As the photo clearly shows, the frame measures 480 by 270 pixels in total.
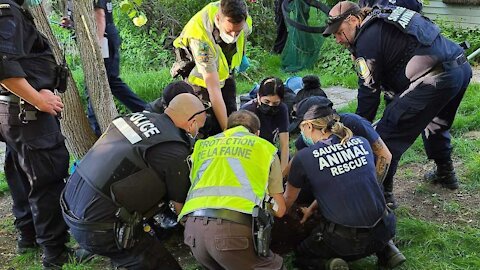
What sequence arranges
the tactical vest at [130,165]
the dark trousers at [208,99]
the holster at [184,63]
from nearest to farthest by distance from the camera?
the tactical vest at [130,165] < the dark trousers at [208,99] < the holster at [184,63]

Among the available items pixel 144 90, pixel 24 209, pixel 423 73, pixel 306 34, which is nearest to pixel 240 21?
pixel 423 73

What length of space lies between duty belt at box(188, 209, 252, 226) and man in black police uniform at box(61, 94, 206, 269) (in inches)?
9.8

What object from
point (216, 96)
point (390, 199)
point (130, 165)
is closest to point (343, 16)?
point (216, 96)

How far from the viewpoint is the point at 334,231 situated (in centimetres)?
302

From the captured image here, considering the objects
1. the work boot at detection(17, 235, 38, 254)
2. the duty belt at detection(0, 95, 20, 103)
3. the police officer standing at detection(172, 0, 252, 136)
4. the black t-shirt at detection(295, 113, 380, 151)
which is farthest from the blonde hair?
the work boot at detection(17, 235, 38, 254)

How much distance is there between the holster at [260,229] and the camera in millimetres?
2676

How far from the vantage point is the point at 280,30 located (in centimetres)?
927

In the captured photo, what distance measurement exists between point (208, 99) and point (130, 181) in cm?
140

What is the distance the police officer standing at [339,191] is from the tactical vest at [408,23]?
883mm

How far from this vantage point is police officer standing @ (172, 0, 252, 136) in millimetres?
3662

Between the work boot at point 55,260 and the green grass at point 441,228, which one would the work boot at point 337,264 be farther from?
the work boot at point 55,260

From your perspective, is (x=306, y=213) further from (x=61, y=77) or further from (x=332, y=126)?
(x=61, y=77)

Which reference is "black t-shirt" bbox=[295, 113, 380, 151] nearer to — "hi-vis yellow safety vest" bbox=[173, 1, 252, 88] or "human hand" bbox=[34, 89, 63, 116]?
"hi-vis yellow safety vest" bbox=[173, 1, 252, 88]

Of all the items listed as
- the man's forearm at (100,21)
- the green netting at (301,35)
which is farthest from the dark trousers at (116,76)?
the green netting at (301,35)
